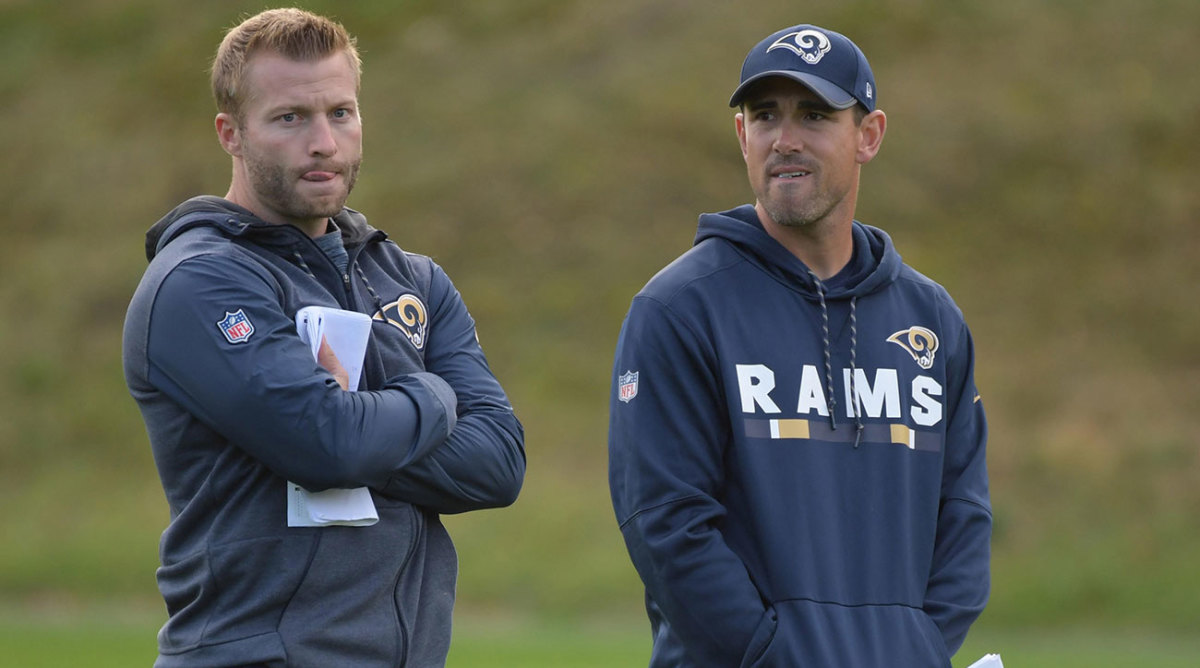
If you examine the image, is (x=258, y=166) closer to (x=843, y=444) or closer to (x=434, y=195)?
A: (x=843, y=444)

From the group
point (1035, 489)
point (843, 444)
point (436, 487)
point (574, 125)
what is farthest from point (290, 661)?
point (574, 125)

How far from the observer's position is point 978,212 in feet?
70.8

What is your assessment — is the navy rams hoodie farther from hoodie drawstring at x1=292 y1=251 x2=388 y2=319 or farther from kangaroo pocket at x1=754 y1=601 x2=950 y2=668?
hoodie drawstring at x1=292 y1=251 x2=388 y2=319

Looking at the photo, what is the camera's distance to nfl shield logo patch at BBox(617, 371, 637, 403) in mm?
3457

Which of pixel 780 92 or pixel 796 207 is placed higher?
pixel 780 92

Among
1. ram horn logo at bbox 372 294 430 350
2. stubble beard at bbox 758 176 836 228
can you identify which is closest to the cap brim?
stubble beard at bbox 758 176 836 228

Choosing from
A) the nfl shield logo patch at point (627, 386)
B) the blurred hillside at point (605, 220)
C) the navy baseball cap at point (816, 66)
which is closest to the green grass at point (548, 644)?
the blurred hillside at point (605, 220)

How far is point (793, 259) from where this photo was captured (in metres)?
3.63

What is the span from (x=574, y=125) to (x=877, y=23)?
5.16 metres

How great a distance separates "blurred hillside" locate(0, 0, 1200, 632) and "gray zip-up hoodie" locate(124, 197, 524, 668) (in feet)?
44.7

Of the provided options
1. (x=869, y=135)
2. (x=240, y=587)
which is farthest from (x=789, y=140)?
(x=240, y=587)

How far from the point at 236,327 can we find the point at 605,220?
63.1ft

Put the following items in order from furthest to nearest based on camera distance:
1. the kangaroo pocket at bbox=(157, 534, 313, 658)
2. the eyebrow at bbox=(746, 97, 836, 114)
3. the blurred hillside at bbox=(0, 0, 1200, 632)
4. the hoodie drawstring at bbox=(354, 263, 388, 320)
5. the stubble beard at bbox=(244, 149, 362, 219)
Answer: the blurred hillside at bbox=(0, 0, 1200, 632) < the eyebrow at bbox=(746, 97, 836, 114) < the hoodie drawstring at bbox=(354, 263, 388, 320) < the stubble beard at bbox=(244, 149, 362, 219) < the kangaroo pocket at bbox=(157, 534, 313, 658)

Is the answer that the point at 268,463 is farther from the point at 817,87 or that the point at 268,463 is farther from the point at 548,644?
the point at 548,644
